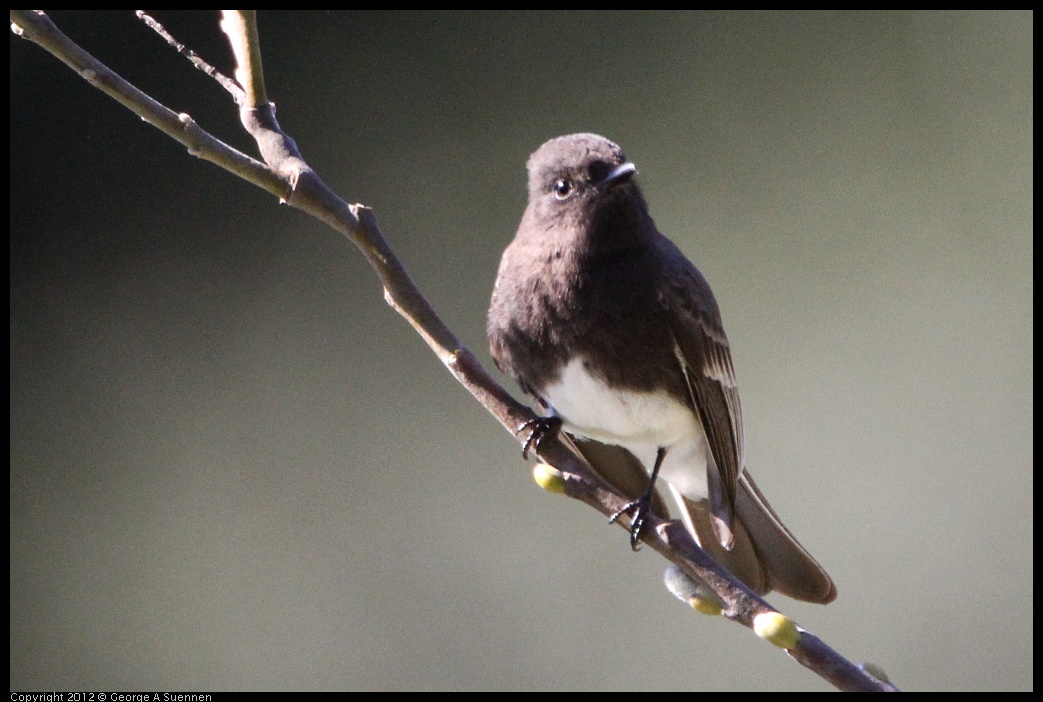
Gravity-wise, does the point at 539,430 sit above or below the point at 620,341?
below

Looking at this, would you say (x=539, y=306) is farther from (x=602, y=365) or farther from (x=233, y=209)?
(x=233, y=209)

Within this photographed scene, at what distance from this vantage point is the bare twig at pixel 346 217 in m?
1.45

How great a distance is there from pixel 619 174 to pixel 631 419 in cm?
52

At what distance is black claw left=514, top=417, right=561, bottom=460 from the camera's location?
212 centimetres

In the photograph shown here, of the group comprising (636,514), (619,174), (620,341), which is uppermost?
(619,174)

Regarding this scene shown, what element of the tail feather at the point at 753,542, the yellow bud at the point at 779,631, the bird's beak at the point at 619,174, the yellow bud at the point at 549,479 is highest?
the bird's beak at the point at 619,174

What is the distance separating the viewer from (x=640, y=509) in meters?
2.02

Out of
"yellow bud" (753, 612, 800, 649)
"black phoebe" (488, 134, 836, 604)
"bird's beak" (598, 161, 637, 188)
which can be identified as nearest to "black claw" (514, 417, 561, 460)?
"black phoebe" (488, 134, 836, 604)

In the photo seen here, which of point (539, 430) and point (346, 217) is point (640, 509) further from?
point (346, 217)

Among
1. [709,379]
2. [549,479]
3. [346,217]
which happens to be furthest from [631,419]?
[346,217]

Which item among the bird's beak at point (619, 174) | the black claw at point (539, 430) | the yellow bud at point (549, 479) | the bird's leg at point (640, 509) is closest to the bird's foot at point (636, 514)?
the bird's leg at point (640, 509)

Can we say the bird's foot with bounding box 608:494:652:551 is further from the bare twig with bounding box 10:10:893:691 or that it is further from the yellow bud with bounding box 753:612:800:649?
the yellow bud with bounding box 753:612:800:649

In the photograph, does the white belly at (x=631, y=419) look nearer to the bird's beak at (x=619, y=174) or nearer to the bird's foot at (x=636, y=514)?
the bird's foot at (x=636, y=514)

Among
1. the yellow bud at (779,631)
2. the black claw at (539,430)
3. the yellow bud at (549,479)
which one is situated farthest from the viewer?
the black claw at (539,430)
